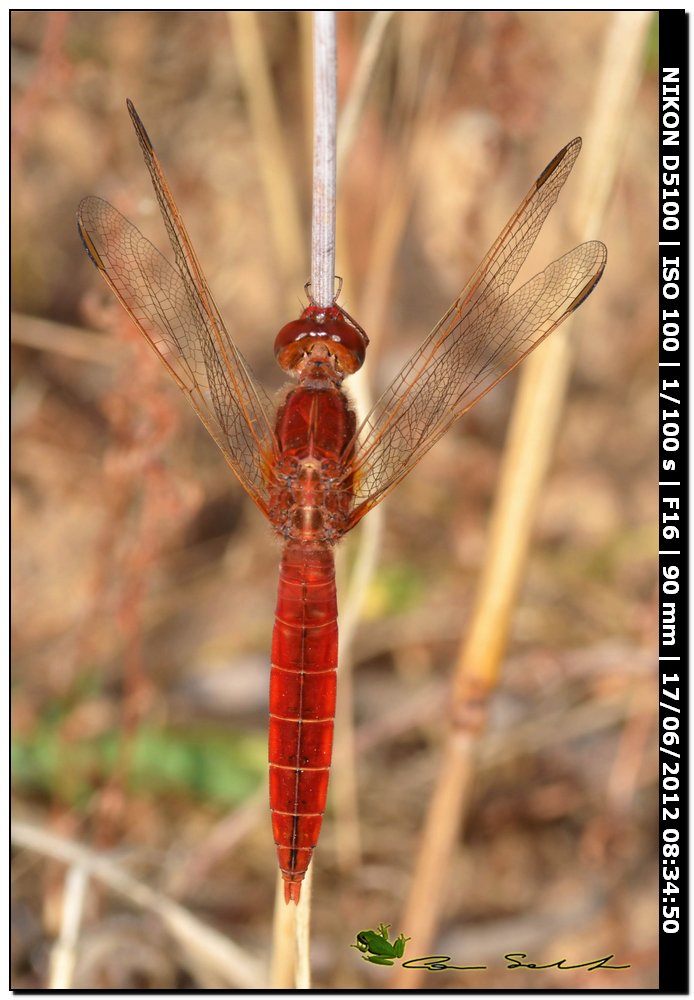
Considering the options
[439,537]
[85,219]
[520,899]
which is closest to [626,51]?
[85,219]

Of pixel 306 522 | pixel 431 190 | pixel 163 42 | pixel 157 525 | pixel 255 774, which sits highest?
pixel 163 42

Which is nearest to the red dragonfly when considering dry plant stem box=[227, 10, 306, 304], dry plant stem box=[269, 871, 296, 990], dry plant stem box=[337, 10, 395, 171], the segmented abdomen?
the segmented abdomen

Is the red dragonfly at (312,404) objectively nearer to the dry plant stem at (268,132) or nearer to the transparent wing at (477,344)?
the transparent wing at (477,344)

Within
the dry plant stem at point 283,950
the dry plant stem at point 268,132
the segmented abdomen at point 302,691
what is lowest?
the dry plant stem at point 283,950

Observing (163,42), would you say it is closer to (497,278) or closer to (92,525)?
→ (92,525)

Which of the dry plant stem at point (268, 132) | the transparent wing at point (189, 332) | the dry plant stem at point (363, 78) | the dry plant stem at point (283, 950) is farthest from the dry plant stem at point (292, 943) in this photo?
the dry plant stem at point (268, 132)

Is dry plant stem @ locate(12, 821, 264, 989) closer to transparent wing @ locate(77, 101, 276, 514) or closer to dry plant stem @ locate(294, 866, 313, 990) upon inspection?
dry plant stem @ locate(294, 866, 313, 990)

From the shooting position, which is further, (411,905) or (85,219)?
(411,905)
